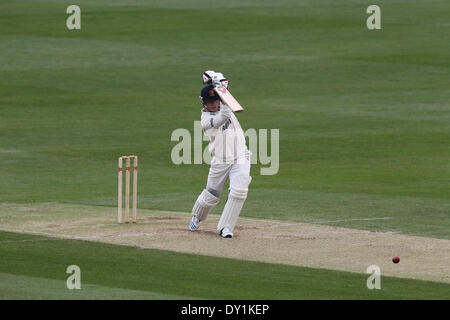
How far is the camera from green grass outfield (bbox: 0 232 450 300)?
42.8ft

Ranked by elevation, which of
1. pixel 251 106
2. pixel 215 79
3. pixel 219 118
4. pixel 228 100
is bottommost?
pixel 219 118

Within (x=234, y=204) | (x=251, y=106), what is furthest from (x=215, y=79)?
(x=251, y=106)

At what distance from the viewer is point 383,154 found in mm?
26156

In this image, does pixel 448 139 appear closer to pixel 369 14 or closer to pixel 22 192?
pixel 22 192

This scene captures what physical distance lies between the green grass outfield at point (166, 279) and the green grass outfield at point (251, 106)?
0.06m

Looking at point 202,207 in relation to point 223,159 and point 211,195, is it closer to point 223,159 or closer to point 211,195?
point 211,195

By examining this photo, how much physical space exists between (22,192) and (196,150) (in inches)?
201

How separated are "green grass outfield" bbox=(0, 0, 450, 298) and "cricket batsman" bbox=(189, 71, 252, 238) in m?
1.76

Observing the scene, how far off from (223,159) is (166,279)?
3.52m

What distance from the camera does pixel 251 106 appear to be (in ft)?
104

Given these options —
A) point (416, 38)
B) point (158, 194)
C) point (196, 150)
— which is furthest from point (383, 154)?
point (416, 38)

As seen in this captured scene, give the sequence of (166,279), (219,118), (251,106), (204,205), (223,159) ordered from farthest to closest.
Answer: (251,106) < (204,205) < (223,159) < (219,118) < (166,279)

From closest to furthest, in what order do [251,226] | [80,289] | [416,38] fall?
1. [80,289]
2. [251,226]
3. [416,38]

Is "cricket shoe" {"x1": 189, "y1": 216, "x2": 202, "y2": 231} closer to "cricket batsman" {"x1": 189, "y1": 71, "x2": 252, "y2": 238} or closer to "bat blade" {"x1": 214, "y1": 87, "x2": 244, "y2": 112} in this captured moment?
"cricket batsman" {"x1": 189, "y1": 71, "x2": 252, "y2": 238}
